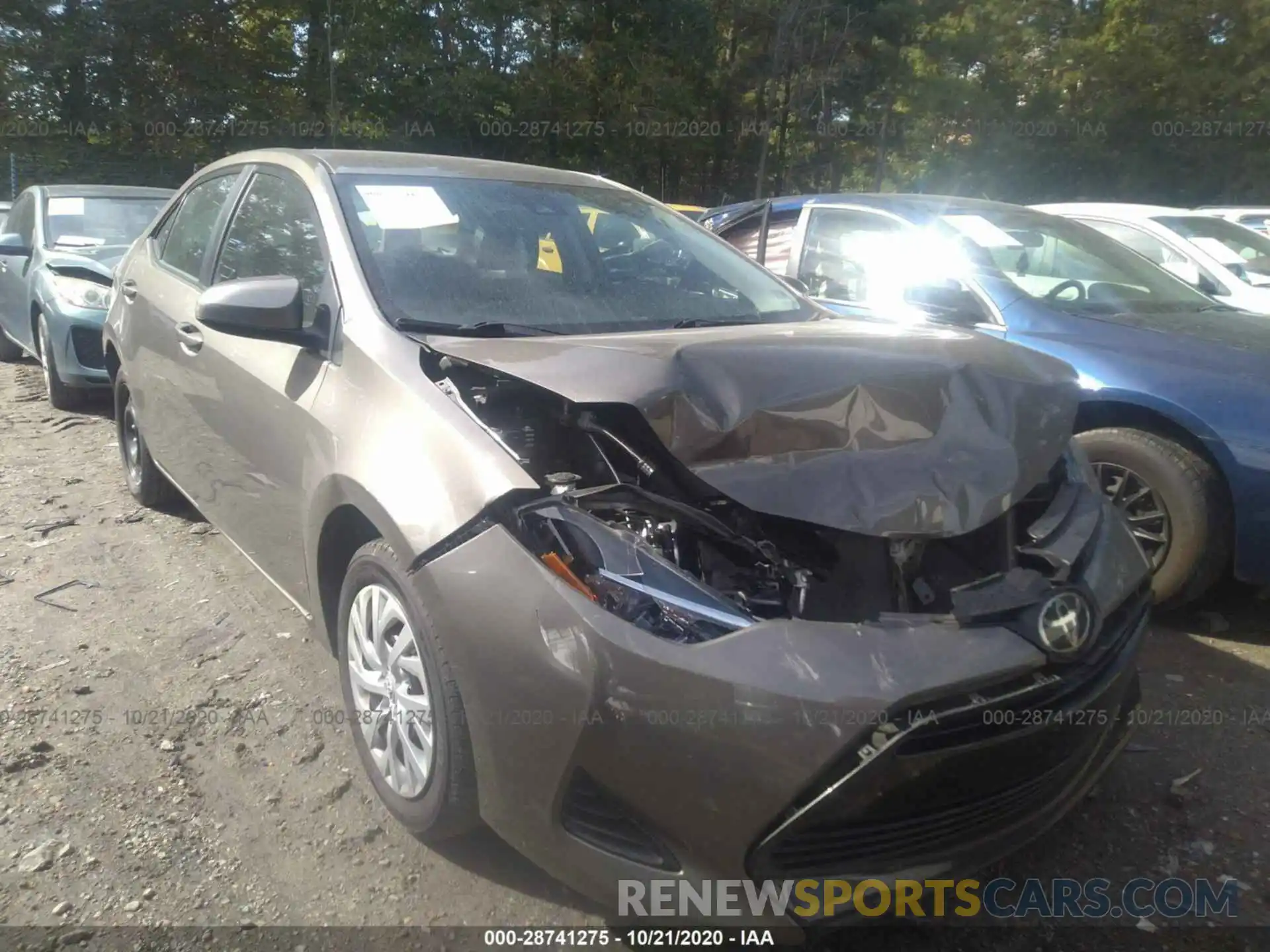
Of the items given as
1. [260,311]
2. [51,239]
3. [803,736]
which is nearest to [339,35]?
[51,239]

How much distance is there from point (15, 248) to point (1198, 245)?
27.7 feet

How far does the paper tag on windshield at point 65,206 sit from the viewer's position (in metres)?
7.21

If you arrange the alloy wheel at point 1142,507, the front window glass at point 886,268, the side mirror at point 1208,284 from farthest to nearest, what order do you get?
1. the side mirror at point 1208,284
2. the front window glass at point 886,268
3. the alloy wheel at point 1142,507

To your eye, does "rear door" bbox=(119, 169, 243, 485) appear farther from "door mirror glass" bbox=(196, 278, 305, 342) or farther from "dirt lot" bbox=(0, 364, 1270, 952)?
"door mirror glass" bbox=(196, 278, 305, 342)

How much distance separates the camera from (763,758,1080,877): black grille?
5.86ft

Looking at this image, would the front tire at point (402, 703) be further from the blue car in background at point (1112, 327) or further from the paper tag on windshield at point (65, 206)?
the paper tag on windshield at point (65, 206)

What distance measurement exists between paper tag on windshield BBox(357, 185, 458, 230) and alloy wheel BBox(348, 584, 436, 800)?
3.88 ft

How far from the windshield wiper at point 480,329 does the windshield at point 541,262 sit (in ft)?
0.05

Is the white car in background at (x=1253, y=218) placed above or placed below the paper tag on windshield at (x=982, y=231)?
above

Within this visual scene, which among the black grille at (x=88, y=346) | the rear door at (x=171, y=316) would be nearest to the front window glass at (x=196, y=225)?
the rear door at (x=171, y=316)

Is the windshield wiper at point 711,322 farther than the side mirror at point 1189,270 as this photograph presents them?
No

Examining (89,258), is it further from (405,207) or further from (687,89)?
(687,89)

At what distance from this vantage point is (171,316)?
11.9ft

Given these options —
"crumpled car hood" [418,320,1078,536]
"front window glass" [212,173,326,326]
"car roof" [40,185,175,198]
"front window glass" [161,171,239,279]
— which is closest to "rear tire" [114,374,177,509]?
"front window glass" [161,171,239,279]
